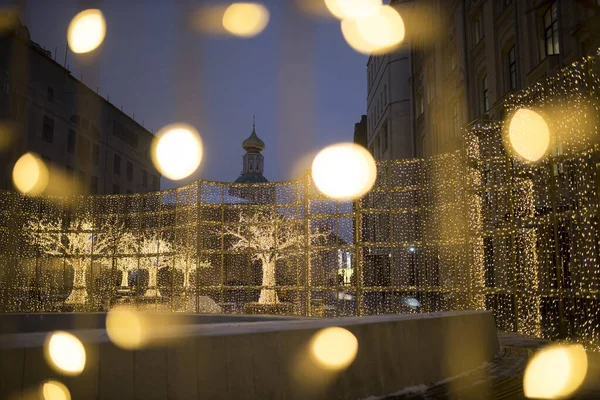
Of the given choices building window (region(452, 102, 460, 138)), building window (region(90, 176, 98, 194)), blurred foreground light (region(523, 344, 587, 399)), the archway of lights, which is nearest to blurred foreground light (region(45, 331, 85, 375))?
blurred foreground light (region(523, 344, 587, 399))

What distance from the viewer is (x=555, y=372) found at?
8.90m

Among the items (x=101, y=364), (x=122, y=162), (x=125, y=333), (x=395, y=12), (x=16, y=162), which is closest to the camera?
(x=101, y=364)

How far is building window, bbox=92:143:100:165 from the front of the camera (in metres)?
48.6

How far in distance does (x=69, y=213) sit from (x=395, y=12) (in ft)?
117

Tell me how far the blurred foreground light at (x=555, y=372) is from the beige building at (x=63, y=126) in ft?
115

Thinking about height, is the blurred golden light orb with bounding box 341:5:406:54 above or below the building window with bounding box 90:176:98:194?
above

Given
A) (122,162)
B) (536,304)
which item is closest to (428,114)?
(536,304)

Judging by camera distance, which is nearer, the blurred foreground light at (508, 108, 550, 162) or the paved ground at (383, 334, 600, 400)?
the paved ground at (383, 334, 600, 400)

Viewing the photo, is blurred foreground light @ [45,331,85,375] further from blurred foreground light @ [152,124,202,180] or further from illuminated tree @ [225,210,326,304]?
blurred foreground light @ [152,124,202,180]

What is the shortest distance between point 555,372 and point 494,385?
67.3 inches

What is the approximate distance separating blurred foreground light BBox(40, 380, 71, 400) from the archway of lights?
30.7ft

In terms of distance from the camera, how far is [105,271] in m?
27.0

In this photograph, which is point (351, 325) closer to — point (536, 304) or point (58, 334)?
point (58, 334)

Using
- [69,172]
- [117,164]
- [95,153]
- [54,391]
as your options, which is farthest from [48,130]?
[54,391]
